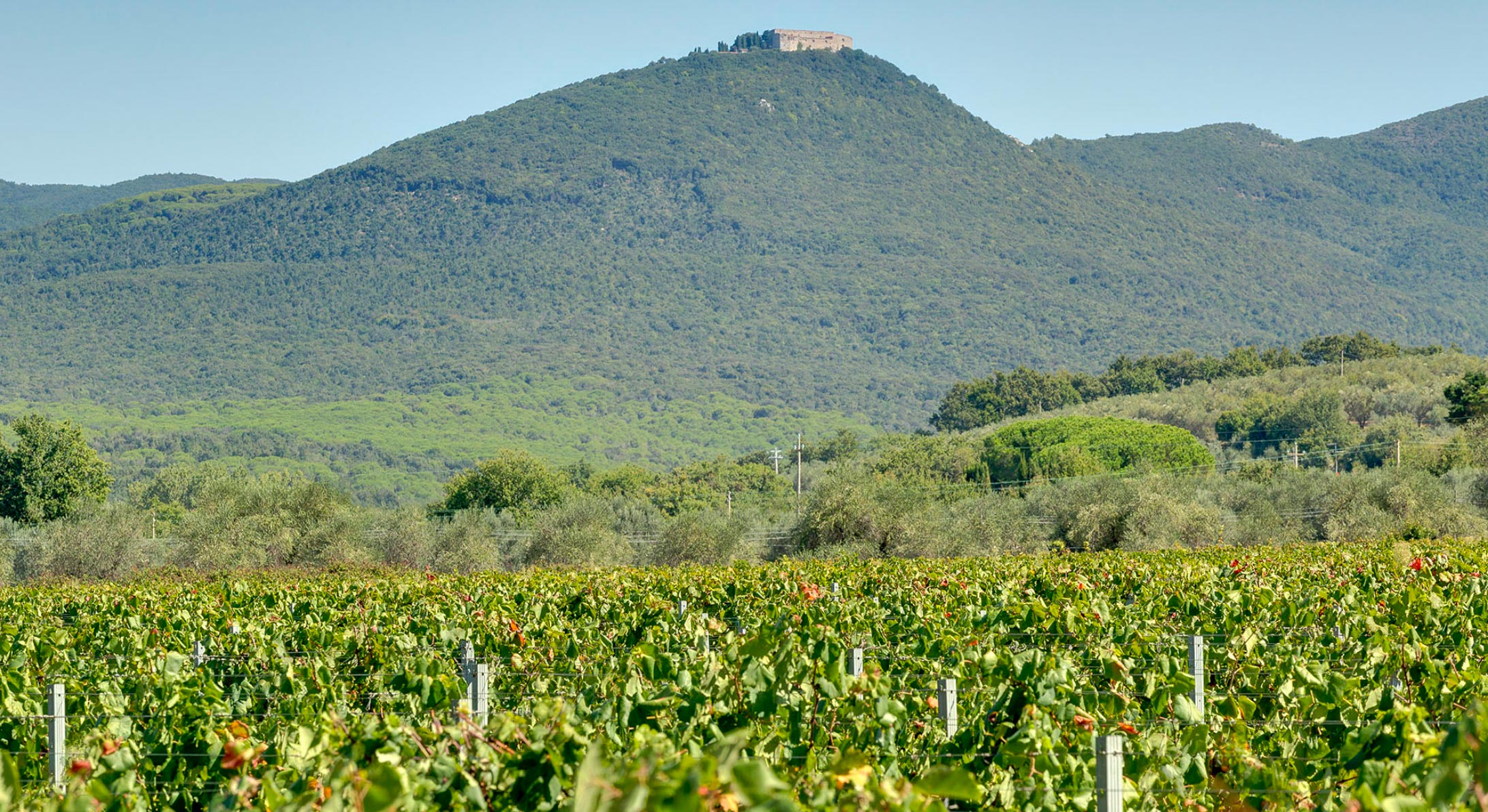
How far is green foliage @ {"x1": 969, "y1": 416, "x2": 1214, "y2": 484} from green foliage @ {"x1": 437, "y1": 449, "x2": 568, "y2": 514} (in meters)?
22.6

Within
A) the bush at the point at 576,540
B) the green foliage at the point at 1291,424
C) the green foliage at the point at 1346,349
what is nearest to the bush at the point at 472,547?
the bush at the point at 576,540

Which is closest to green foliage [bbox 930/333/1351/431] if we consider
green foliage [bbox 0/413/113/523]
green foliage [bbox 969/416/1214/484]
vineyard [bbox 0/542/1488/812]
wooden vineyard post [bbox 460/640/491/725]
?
green foliage [bbox 969/416/1214/484]

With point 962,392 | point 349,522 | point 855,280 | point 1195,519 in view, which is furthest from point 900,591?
point 855,280

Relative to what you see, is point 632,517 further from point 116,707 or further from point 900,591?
point 116,707

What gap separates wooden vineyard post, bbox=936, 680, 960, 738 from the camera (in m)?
5.45

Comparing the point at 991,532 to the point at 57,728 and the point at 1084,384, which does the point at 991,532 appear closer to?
the point at 57,728

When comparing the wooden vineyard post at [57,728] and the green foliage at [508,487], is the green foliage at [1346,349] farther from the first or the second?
the wooden vineyard post at [57,728]

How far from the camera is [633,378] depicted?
167125 mm

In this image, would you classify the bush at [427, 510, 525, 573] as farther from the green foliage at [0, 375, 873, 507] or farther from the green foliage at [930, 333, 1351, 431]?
the green foliage at [0, 375, 873, 507]

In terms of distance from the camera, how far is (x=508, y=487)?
185 ft

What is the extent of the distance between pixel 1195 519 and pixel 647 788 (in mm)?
35618

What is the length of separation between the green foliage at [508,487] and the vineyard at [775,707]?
43734 millimetres

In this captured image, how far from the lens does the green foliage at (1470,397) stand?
52.9 meters

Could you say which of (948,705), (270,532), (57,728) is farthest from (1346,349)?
(57,728)
